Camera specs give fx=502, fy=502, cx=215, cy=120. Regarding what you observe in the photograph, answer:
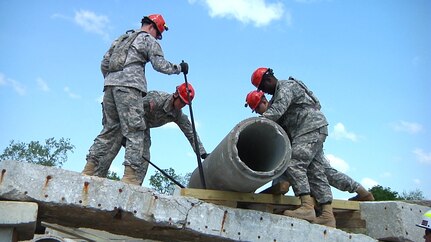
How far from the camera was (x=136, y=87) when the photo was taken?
5777mm

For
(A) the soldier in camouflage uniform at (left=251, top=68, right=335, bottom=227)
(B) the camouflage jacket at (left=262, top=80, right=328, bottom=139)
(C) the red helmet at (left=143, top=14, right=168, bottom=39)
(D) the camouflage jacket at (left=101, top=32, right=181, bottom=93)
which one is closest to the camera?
(A) the soldier in camouflage uniform at (left=251, top=68, right=335, bottom=227)

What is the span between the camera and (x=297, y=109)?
6.17m

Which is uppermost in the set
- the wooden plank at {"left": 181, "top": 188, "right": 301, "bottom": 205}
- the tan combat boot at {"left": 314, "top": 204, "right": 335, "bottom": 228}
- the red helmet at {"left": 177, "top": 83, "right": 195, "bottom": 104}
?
the red helmet at {"left": 177, "top": 83, "right": 195, "bottom": 104}

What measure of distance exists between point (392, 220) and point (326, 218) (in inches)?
32.3

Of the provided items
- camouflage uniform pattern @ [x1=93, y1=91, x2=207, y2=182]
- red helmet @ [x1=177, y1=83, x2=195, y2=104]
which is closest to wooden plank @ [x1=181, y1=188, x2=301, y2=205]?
camouflage uniform pattern @ [x1=93, y1=91, x2=207, y2=182]

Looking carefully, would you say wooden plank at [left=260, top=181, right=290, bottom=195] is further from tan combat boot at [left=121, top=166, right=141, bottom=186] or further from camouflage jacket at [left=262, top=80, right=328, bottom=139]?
tan combat boot at [left=121, top=166, right=141, bottom=186]

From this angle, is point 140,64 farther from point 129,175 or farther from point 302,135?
point 302,135

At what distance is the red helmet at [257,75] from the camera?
6.20 metres

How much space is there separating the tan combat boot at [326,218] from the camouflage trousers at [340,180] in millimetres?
1015

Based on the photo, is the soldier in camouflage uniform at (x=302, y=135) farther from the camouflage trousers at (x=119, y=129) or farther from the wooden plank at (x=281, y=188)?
the camouflage trousers at (x=119, y=129)

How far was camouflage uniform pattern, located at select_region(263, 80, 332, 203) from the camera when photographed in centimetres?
575

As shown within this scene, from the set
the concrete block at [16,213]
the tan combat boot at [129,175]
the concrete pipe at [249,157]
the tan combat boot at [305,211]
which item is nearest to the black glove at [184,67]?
the concrete pipe at [249,157]

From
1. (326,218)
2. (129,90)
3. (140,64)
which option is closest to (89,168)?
(129,90)

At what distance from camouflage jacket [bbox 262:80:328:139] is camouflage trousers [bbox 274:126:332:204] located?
0.10 meters
